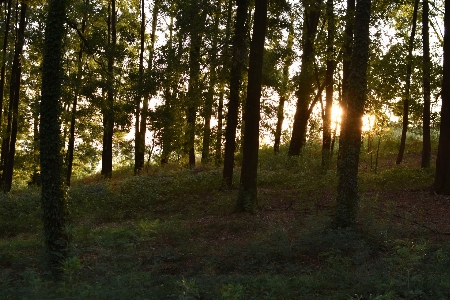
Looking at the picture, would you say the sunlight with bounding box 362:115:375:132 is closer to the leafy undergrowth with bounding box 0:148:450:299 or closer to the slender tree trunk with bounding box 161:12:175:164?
the leafy undergrowth with bounding box 0:148:450:299

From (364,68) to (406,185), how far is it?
322 inches

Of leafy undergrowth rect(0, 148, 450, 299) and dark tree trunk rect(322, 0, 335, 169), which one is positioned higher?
dark tree trunk rect(322, 0, 335, 169)

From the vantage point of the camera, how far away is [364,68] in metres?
12.1

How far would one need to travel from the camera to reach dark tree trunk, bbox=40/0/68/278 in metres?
10.9

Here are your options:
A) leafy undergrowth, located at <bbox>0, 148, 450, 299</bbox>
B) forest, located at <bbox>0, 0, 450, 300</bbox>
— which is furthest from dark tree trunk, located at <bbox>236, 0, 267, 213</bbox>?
Answer: leafy undergrowth, located at <bbox>0, 148, 450, 299</bbox>

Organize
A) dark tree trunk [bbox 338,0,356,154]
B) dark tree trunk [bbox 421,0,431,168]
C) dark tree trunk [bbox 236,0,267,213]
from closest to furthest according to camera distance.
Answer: dark tree trunk [bbox 236,0,267,213] < dark tree trunk [bbox 338,0,356,154] < dark tree trunk [bbox 421,0,431,168]

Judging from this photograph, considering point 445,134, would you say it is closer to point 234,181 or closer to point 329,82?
point 329,82

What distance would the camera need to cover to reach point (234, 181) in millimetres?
20906

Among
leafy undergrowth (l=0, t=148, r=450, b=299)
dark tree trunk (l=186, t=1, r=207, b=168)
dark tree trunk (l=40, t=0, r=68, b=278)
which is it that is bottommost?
leafy undergrowth (l=0, t=148, r=450, b=299)

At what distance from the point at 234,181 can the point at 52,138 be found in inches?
434

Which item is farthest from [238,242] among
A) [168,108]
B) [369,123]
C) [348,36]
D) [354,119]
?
[369,123]

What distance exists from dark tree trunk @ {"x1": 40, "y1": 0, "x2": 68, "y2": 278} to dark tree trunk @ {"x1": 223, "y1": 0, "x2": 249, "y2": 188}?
25.2 ft

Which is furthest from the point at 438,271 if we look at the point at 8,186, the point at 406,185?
the point at 8,186

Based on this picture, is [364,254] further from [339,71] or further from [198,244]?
[339,71]
